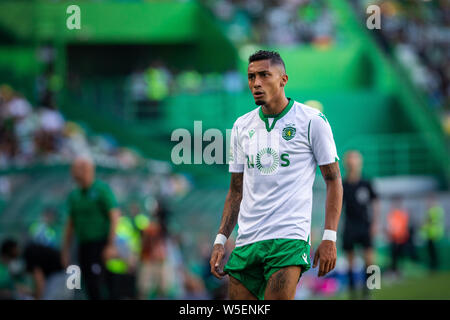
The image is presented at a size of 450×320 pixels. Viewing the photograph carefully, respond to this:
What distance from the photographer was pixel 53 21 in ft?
69.9

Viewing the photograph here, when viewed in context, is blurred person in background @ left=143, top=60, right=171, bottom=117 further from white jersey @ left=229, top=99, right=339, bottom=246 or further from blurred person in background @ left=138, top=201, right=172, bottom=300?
white jersey @ left=229, top=99, right=339, bottom=246

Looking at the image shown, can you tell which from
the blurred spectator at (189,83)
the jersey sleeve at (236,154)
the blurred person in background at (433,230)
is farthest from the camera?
the blurred spectator at (189,83)

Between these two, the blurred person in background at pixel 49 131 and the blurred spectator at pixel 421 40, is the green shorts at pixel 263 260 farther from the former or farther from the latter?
the blurred spectator at pixel 421 40

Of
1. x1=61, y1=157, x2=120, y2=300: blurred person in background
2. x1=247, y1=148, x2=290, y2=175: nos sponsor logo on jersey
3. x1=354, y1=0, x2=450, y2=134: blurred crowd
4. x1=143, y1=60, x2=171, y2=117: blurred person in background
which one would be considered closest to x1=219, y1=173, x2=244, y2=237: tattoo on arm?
x1=247, y1=148, x2=290, y2=175: nos sponsor logo on jersey

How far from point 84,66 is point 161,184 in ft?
40.1

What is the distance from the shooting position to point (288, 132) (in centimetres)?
491

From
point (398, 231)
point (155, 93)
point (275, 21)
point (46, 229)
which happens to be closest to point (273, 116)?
point (46, 229)

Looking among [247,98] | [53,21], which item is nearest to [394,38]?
[247,98]

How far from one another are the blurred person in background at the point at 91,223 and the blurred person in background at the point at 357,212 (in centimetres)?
317

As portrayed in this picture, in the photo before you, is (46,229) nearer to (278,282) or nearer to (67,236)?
(67,236)

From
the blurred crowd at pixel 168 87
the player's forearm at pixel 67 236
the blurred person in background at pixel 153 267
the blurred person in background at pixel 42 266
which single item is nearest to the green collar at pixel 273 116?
the player's forearm at pixel 67 236

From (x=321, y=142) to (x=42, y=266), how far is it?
6.42m

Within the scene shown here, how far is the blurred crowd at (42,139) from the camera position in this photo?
53.7ft
